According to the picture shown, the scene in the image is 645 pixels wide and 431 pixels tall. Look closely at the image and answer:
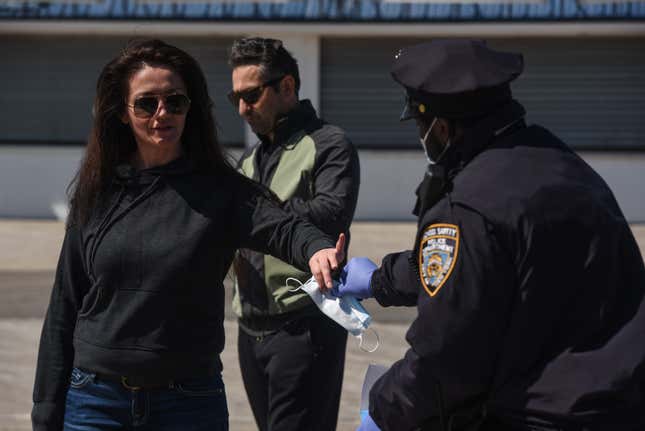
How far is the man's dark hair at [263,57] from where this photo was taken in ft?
15.1

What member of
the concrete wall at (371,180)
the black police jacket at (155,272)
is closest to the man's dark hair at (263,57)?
the black police jacket at (155,272)

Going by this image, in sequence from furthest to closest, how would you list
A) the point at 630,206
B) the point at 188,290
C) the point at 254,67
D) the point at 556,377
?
1. the point at 630,206
2. the point at 254,67
3. the point at 188,290
4. the point at 556,377

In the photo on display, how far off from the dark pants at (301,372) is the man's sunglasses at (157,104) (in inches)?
49.0

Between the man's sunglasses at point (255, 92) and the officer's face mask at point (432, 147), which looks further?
the man's sunglasses at point (255, 92)

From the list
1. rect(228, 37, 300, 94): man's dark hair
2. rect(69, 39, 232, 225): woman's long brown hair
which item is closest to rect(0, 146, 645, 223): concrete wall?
rect(228, 37, 300, 94): man's dark hair

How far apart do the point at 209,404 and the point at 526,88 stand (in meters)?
15.6

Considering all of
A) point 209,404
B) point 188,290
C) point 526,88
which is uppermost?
point 188,290

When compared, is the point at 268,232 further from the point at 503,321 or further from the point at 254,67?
the point at 254,67

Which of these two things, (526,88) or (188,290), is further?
(526,88)

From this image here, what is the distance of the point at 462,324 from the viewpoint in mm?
2447

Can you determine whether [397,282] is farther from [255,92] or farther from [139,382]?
[255,92]

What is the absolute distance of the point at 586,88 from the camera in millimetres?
18250

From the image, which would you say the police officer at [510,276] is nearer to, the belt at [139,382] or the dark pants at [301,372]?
the belt at [139,382]

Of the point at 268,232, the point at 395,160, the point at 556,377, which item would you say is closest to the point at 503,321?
the point at 556,377
